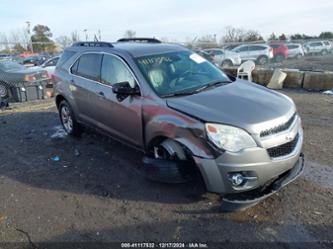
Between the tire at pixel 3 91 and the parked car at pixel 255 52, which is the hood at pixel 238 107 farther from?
the parked car at pixel 255 52

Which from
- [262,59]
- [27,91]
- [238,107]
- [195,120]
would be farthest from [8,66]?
[262,59]

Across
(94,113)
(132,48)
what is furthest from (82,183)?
(132,48)

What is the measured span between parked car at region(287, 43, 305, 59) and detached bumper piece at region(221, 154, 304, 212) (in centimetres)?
2621

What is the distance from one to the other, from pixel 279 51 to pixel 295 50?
2253 mm

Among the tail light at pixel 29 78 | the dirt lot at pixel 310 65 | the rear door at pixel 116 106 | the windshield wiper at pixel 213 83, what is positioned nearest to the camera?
the windshield wiper at pixel 213 83

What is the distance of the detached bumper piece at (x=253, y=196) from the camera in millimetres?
3349

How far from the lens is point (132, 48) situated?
4766mm

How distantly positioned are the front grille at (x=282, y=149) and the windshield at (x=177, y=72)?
4.28 feet

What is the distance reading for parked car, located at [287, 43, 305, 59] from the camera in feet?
89.8

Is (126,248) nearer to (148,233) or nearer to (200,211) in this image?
(148,233)

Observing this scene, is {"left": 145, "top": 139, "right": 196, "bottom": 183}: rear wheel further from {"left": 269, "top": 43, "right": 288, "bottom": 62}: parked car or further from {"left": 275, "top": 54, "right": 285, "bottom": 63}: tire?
{"left": 275, "top": 54, "right": 285, "bottom": 63}: tire

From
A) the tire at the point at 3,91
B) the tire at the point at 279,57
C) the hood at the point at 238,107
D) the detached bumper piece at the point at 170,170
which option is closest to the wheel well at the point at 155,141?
the detached bumper piece at the point at 170,170

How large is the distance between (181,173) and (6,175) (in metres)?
2.96

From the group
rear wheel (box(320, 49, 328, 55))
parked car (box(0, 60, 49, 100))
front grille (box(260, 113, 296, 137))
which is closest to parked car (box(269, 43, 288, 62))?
rear wheel (box(320, 49, 328, 55))
